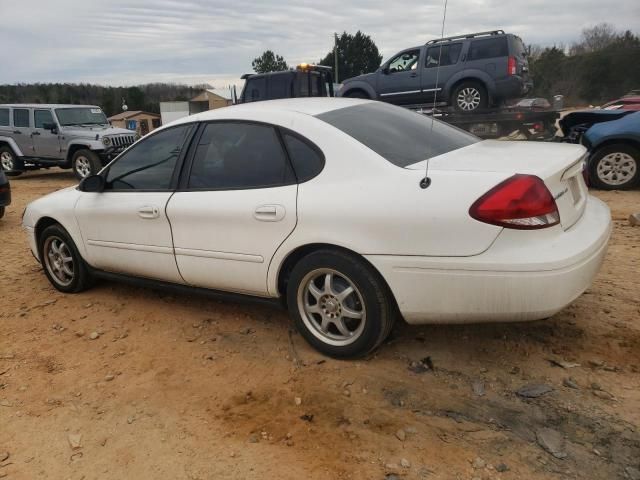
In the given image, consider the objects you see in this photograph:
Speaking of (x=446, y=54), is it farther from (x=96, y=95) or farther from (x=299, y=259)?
(x=96, y=95)

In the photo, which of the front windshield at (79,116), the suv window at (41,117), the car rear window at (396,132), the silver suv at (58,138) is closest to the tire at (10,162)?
the silver suv at (58,138)

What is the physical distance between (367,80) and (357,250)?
406 inches

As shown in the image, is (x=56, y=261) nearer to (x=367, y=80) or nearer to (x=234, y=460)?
(x=234, y=460)

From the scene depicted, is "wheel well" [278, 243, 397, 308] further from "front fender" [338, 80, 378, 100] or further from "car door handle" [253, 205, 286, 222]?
"front fender" [338, 80, 378, 100]

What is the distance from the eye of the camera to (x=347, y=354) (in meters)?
3.13

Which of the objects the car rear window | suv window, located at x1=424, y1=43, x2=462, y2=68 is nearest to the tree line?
suv window, located at x1=424, y1=43, x2=462, y2=68

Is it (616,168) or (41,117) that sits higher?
(41,117)

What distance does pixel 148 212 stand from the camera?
147 inches

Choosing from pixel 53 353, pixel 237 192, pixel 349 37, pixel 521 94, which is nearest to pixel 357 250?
pixel 237 192

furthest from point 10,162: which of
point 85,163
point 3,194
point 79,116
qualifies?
point 3,194

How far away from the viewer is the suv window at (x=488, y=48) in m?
10.7

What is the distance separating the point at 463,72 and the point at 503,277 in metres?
9.47

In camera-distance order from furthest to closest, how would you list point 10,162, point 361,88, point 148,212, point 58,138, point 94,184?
Answer: point 10,162, point 58,138, point 361,88, point 94,184, point 148,212

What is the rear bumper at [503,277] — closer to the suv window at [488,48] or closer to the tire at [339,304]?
the tire at [339,304]
